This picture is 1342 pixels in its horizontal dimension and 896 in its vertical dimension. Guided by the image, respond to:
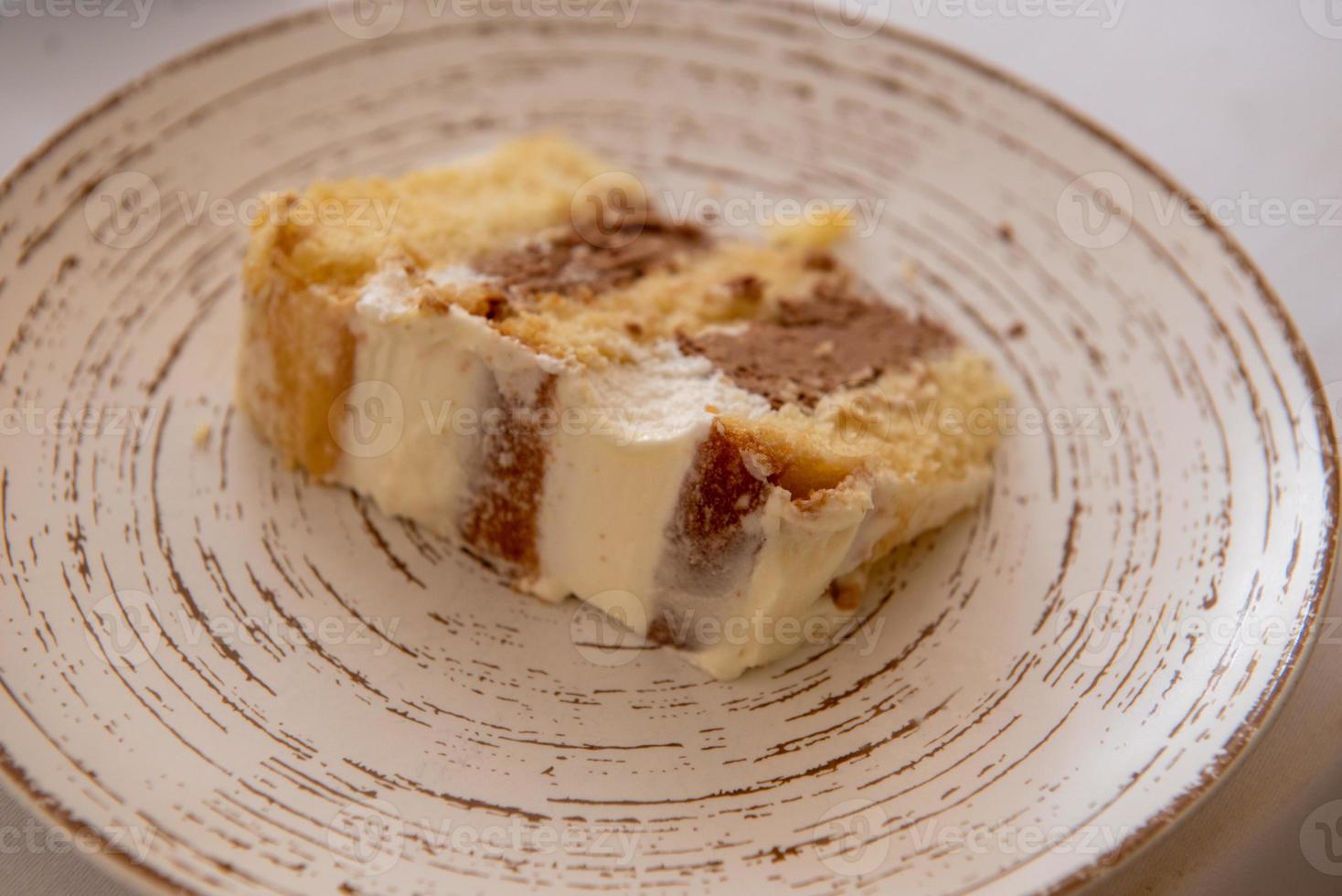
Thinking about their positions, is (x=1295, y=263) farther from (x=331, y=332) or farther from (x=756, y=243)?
(x=331, y=332)

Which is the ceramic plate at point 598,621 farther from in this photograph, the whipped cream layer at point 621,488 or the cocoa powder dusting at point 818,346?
the cocoa powder dusting at point 818,346

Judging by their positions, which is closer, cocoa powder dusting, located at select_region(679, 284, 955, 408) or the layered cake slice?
the layered cake slice

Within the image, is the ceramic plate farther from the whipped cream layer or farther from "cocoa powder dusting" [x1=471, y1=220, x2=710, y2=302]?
"cocoa powder dusting" [x1=471, y1=220, x2=710, y2=302]

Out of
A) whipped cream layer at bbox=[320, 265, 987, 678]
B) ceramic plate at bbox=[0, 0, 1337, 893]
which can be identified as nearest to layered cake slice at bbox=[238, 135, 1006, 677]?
whipped cream layer at bbox=[320, 265, 987, 678]

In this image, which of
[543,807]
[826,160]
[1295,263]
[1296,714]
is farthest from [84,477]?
[1295,263]

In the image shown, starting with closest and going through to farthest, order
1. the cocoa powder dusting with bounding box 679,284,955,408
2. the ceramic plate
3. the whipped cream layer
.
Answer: the ceramic plate, the whipped cream layer, the cocoa powder dusting with bounding box 679,284,955,408
